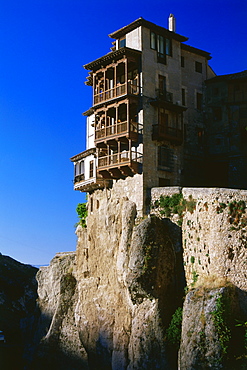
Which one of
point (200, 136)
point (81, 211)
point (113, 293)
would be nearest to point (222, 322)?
point (113, 293)

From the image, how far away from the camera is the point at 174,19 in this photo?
5275cm

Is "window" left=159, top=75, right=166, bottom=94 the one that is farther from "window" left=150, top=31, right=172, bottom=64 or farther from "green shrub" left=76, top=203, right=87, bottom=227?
"green shrub" left=76, top=203, right=87, bottom=227

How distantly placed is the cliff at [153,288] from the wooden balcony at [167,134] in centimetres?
538

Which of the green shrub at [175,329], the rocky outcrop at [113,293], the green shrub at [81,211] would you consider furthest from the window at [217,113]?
the green shrub at [175,329]

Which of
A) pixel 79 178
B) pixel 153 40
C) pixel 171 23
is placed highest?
pixel 171 23

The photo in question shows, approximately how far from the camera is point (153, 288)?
41562 mm

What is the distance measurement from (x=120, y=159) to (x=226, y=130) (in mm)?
11783

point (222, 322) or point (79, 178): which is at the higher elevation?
point (79, 178)

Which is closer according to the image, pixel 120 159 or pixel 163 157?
pixel 120 159

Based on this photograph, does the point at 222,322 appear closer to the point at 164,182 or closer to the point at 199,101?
the point at 164,182

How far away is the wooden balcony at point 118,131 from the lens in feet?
154

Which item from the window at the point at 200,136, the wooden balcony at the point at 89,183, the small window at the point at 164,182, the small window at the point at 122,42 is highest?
the small window at the point at 122,42

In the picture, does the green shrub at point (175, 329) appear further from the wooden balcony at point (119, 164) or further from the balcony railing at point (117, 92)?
the balcony railing at point (117, 92)

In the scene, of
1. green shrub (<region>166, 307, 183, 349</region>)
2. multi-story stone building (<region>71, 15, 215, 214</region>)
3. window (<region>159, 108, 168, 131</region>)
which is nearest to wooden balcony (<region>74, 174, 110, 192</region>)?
multi-story stone building (<region>71, 15, 215, 214</region>)
